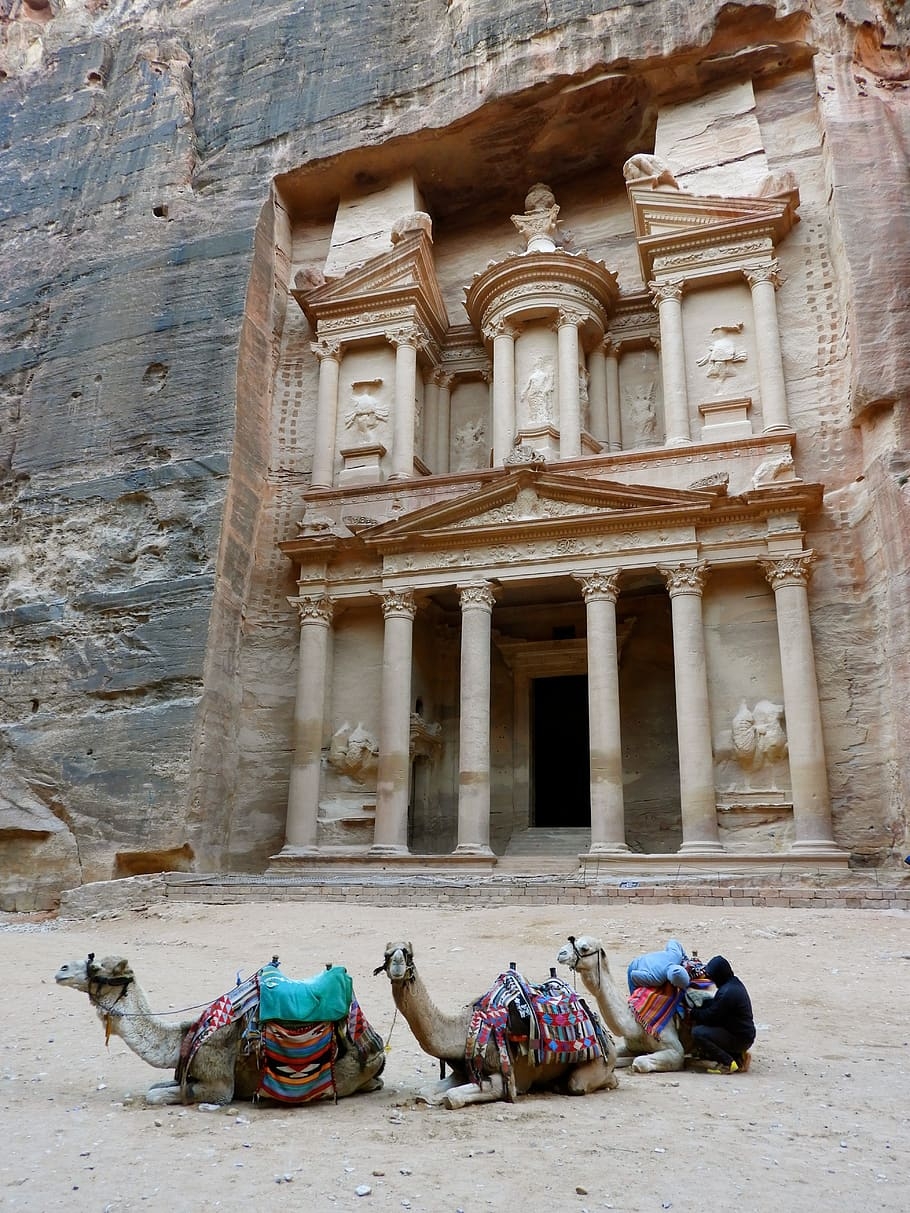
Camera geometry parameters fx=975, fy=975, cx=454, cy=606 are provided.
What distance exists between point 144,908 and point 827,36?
825 inches

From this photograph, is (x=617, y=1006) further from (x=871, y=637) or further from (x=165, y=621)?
(x=165, y=621)

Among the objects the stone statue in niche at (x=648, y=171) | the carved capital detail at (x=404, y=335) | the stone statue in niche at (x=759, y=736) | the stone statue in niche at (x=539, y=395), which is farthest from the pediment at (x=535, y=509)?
the stone statue in niche at (x=648, y=171)

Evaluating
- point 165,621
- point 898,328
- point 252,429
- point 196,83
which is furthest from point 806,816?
point 196,83

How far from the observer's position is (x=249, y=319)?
2052cm

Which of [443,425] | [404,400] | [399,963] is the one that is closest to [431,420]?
[443,425]

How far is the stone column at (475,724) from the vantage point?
16.5m

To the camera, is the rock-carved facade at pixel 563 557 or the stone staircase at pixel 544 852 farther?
the rock-carved facade at pixel 563 557

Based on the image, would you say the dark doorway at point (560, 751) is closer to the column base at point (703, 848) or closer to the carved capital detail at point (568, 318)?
the column base at point (703, 848)

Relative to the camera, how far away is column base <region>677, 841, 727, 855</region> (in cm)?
1509

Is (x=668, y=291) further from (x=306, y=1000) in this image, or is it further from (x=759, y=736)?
(x=306, y=1000)

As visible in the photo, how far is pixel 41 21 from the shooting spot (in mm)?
28359

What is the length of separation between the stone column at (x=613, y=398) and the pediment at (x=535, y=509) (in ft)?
10.9

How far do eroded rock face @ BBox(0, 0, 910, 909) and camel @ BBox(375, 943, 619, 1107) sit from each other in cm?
1100

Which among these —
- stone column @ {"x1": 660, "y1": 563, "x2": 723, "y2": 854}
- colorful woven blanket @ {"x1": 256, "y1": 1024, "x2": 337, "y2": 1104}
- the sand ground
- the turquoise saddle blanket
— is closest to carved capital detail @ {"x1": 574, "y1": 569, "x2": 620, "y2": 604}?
stone column @ {"x1": 660, "y1": 563, "x2": 723, "y2": 854}
